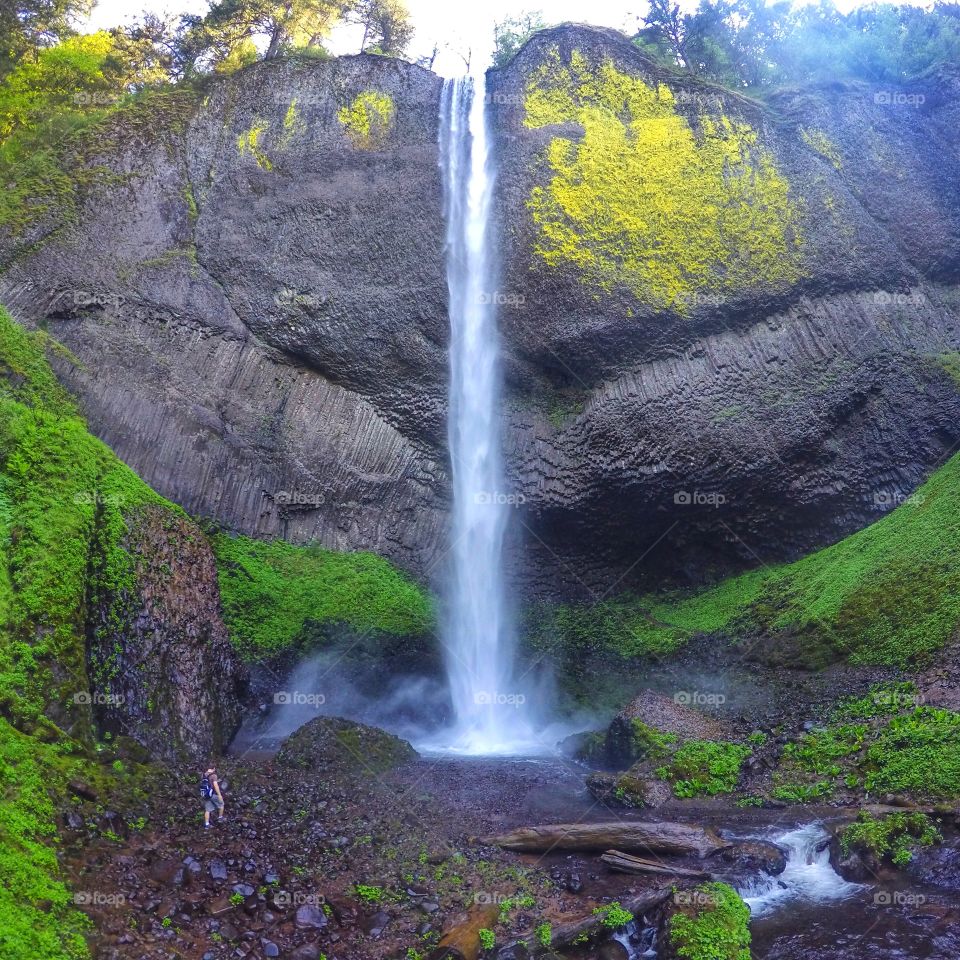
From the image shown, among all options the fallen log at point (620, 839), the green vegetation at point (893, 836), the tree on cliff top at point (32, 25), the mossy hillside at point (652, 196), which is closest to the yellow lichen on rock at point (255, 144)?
the mossy hillside at point (652, 196)

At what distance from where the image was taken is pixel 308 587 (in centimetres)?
1581

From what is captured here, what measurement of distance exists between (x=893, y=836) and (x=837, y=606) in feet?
20.3

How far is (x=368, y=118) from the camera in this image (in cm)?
1895

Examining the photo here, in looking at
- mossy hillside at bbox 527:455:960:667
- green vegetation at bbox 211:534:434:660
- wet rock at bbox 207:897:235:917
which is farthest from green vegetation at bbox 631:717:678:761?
wet rock at bbox 207:897:235:917

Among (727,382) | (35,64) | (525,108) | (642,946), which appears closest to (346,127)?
(525,108)

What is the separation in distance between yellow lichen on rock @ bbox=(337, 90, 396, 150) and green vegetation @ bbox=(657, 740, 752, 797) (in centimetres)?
1421

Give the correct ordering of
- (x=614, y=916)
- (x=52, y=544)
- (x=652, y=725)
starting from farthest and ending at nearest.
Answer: (x=652, y=725) < (x=52, y=544) < (x=614, y=916)

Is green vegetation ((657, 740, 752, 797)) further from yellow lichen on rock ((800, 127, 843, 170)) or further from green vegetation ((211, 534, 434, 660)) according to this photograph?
yellow lichen on rock ((800, 127, 843, 170))

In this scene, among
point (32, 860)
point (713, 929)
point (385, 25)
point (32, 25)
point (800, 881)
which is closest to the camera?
point (32, 860)

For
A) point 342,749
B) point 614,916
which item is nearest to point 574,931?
point 614,916

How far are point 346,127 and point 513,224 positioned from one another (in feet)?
15.0

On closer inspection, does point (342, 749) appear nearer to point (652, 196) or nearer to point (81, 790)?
point (81, 790)

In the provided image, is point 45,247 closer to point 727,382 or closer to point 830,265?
point 727,382

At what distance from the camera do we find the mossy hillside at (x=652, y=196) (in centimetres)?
1712
